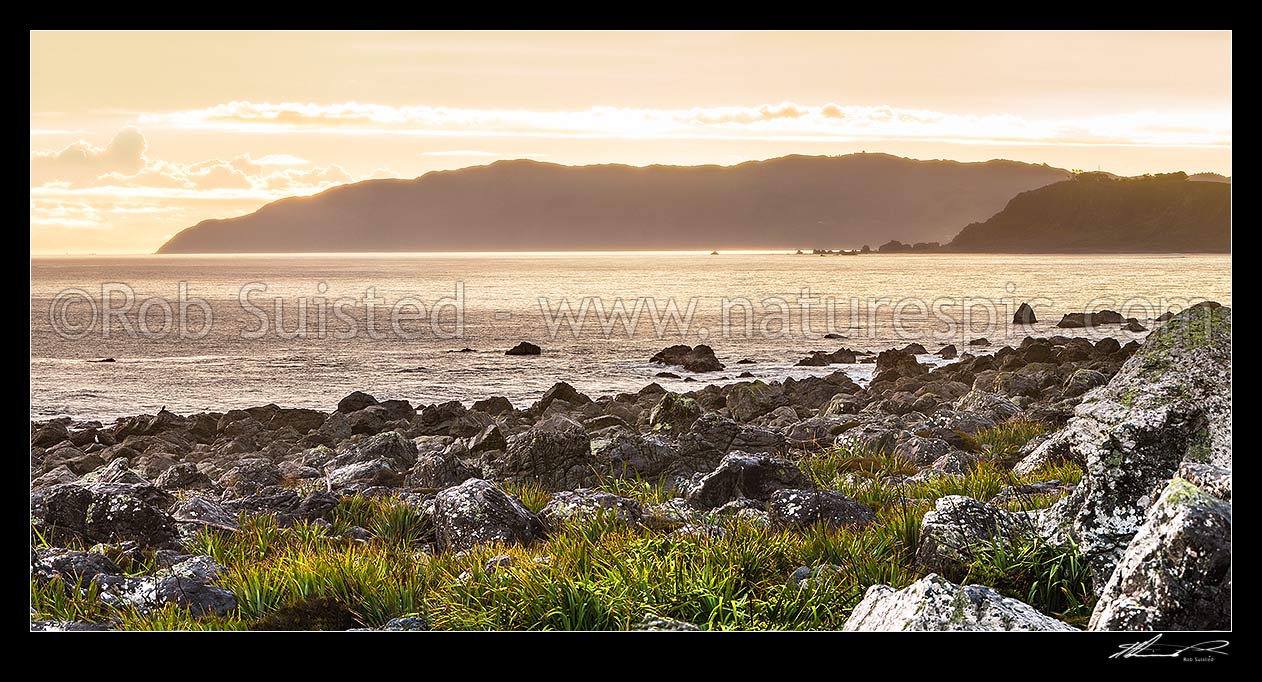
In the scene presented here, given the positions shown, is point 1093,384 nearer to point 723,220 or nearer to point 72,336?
point 723,220

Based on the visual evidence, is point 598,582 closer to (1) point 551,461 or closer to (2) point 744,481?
(2) point 744,481

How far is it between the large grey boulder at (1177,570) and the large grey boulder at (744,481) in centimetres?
348

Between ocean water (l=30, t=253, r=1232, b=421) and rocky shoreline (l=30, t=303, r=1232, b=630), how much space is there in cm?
678

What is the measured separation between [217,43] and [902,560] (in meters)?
7.10

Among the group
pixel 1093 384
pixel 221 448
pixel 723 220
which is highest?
pixel 723 220

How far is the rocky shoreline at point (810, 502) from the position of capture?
5.89m

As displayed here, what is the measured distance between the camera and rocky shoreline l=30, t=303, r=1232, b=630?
232 inches

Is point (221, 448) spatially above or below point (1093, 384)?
below

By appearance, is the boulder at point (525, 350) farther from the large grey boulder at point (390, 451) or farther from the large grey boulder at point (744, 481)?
the large grey boulder at point (744, 481)

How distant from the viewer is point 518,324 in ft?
179

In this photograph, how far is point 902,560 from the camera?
704 cm

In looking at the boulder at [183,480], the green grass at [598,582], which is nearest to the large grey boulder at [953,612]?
the green grass at [598,582]
